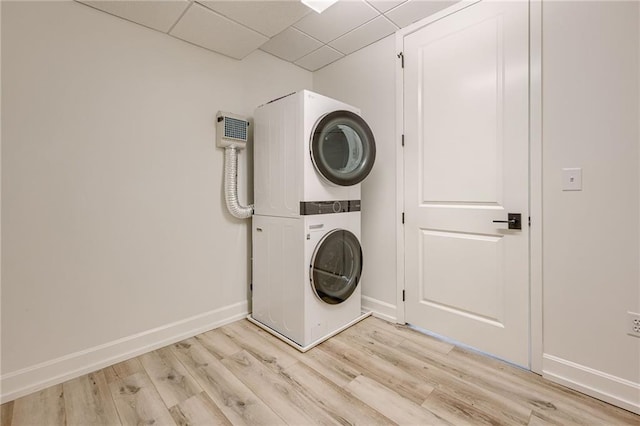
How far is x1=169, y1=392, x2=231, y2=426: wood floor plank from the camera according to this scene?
4.53ft

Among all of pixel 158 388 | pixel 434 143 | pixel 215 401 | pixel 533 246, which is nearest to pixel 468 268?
pixel 533 246

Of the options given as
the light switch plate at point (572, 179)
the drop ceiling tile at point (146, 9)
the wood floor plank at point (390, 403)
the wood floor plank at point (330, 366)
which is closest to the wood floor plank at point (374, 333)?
the wood floor plank at point (330, 366)

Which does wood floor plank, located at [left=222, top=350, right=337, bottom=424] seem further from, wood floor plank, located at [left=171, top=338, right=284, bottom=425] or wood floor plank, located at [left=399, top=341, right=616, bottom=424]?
wood floor plank, located at [left=399, top=341, right=616, bottom=424]

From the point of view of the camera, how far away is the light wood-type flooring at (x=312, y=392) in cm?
140

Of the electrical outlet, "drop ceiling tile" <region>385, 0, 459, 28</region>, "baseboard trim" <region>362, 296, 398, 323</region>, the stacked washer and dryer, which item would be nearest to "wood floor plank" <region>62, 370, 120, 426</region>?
the stacked washer and dryer

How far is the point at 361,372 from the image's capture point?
5.74 ft

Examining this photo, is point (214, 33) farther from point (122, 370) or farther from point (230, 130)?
point (122, 370)

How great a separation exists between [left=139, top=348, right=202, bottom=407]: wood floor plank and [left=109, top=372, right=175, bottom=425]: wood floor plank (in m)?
0.04

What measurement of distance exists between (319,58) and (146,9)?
60.7 inches

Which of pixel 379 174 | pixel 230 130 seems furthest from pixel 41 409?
pixel 379 174

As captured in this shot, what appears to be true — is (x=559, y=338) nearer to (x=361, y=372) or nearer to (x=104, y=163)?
(x=361, y=372)

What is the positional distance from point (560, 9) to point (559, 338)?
6.32 feet

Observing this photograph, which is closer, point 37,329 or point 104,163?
point 37,329

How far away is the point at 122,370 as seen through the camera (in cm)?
180
